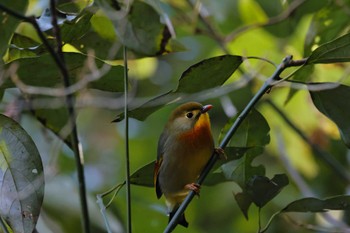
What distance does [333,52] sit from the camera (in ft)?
4.01

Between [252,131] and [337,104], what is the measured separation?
0.19 m

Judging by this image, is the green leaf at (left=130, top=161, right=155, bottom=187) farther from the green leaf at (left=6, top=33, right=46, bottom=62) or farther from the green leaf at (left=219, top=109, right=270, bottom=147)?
the green leaf at (left=6, top=33, right=46, bottom=62)

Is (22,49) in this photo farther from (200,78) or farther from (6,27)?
(200,78)

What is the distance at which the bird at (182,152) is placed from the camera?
5.42ft

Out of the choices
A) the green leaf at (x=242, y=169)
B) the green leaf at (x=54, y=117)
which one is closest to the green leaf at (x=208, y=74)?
the green leaf at (x=242, y=169)

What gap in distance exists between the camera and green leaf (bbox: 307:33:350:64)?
3.97 ft

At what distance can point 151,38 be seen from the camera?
1.20 metres

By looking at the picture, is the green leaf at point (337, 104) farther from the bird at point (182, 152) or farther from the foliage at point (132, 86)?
the bird at point (182, 152)

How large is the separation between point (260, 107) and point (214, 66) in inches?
68.9

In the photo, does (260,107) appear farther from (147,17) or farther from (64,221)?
(147,17)

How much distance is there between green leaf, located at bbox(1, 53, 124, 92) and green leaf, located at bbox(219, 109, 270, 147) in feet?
0.80

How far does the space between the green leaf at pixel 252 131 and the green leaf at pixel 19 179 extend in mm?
367

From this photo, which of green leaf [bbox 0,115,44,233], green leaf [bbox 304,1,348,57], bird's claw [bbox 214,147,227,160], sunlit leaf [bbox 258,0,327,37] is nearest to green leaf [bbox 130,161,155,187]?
bird's claw [bbox 214,147,227,160]

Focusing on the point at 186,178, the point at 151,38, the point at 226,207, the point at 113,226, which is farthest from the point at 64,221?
the point at 226,207
